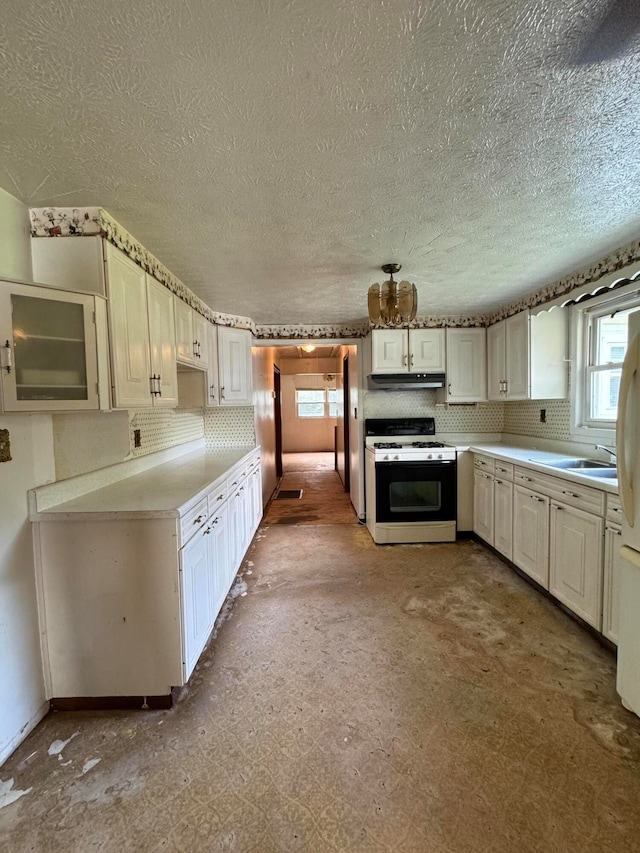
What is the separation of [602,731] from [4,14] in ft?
9.75

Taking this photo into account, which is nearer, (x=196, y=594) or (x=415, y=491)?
(x=196, y=594)

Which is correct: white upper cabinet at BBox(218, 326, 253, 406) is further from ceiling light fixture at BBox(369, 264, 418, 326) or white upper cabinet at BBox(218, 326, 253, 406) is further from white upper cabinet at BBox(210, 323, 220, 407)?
ceiling light fixture at BBox(369, 264, 418, 326)

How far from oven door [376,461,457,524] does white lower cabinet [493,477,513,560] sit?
1.46 ft

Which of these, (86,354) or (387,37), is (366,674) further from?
(387,37)

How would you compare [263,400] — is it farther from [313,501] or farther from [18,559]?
[18,559]

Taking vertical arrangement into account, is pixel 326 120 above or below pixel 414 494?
above

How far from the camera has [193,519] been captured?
6.03ft

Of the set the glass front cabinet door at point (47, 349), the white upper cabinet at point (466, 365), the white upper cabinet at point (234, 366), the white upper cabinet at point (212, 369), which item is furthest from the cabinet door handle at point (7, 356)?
the white upper cabinet at point (466, 365)

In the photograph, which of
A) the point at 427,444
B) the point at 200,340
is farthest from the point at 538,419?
the point at 200,340

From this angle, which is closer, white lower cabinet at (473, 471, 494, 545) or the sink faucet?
the sink faucet

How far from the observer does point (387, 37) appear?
0.92m

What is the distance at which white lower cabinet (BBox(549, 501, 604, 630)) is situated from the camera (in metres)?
2.01

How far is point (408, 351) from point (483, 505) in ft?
5.41

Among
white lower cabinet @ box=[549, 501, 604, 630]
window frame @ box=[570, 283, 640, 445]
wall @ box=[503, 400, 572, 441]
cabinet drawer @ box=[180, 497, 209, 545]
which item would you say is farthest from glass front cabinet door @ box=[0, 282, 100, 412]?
wall @ box=[503, 400, 572, 441]
